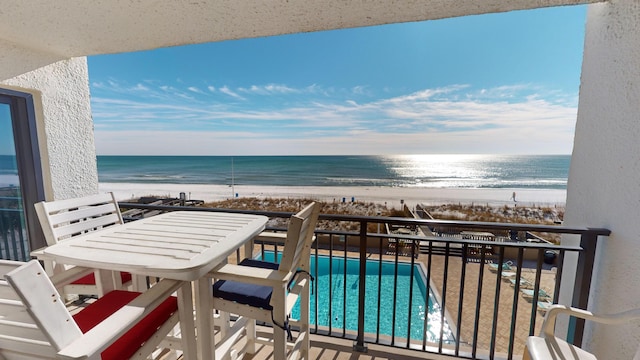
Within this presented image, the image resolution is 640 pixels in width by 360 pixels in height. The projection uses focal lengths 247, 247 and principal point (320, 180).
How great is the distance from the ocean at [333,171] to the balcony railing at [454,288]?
13.5m

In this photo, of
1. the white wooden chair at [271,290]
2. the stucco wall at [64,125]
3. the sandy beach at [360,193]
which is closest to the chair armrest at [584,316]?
the white wooden chair at [271,290]

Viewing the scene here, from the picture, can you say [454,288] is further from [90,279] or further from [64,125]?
[64,125]

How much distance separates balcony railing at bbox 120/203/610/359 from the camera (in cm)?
153

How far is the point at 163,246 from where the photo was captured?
1.14m

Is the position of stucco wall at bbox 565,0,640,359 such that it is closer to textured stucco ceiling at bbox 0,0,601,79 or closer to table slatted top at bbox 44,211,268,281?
textured stucco ceiling at bbox 0,0,601,79

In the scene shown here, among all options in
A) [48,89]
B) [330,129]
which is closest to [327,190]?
[330,129]

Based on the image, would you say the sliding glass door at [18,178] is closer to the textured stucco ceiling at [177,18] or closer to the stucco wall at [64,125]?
the stucco wall at [64,125]

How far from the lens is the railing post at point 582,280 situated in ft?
4.64

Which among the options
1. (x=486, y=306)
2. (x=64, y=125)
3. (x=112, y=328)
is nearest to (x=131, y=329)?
(x=112, y=328)

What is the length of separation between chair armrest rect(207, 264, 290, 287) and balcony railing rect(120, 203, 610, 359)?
706 mm

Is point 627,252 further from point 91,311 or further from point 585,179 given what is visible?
point 91,311

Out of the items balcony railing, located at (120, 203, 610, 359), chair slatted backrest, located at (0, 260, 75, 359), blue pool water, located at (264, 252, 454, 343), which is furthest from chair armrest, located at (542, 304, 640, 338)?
blue pool water, located at (264, 252, 454, 343)

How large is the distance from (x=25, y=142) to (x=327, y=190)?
60.6 ft

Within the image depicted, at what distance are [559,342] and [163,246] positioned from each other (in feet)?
6.01
